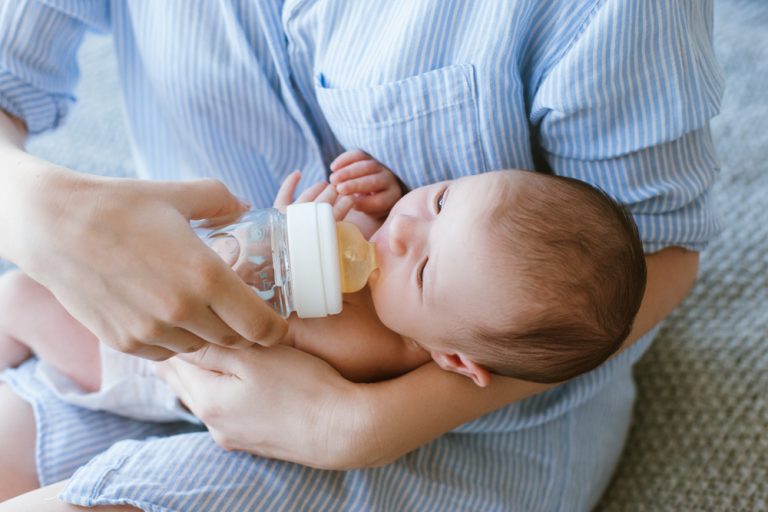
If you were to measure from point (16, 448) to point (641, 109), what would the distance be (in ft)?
3.15

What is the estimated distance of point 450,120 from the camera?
91 cm

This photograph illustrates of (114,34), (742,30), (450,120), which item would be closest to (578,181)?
(450,120)

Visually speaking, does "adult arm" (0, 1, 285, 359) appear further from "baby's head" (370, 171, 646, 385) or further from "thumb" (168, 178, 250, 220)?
"baby's head" (370, 171, 646, 385)

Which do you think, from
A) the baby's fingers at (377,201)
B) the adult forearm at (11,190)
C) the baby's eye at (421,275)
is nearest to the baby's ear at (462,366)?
the baby's eye at (421,275)

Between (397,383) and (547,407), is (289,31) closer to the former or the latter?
(397,383)

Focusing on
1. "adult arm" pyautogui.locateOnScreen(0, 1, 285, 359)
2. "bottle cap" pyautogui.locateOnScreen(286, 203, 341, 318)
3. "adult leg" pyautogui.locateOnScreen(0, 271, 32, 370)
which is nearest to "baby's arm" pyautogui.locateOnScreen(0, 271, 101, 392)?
"adult leg" pyautogui.locateOnScreen(0, 271, 32, 370)

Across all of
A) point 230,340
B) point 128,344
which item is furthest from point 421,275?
point 128,344

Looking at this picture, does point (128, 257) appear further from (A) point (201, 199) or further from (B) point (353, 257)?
(B) point (353, 257)

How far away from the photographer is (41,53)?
1.01 meters

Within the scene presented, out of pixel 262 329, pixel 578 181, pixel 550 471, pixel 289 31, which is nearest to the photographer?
pixel 262 329

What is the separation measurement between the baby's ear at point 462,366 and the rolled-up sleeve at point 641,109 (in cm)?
29

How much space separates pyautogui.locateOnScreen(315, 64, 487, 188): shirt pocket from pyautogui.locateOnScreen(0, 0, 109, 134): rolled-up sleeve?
38cm

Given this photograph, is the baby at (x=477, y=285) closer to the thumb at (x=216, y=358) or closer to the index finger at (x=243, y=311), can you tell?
the thumb at (x=216, y=358)

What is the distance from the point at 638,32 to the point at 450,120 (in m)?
0.24
